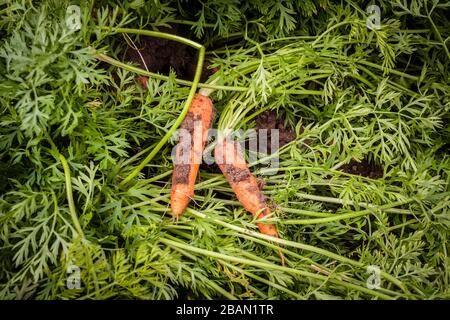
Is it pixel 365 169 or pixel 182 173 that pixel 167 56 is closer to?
pixel 182 173

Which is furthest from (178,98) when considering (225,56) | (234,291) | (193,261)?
(234,291)

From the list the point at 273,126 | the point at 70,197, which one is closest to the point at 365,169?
the point at 273,126

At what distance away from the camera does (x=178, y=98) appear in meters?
1.81

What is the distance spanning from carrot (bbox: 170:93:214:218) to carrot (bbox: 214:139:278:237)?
4.0 inches

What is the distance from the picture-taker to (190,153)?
181cm

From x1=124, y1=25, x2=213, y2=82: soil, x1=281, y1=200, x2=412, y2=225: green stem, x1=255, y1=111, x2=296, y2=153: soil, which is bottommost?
x1=281, y1=200, x2=412, y2=225: green stem

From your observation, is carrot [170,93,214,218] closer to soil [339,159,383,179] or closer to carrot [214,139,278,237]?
carrot [214,139,278,237]

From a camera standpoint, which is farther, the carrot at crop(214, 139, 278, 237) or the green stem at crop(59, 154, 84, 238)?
the carrot at crop(214, 139, 278, 237)

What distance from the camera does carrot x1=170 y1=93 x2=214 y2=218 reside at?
5.74ft

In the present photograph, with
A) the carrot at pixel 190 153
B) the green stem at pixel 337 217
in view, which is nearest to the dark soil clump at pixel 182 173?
the carrot at pixel 190 153

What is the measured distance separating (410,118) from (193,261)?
3.82 feet

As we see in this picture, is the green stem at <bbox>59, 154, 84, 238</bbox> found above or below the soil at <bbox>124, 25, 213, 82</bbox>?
below

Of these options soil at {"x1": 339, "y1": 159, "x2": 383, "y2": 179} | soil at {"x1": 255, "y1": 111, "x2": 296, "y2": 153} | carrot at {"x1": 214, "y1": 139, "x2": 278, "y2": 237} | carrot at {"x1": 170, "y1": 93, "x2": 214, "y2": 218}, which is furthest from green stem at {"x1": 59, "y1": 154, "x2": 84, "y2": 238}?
soil at {"x1": 339, "y1": 159, "x2": 383, "y2": 179}
